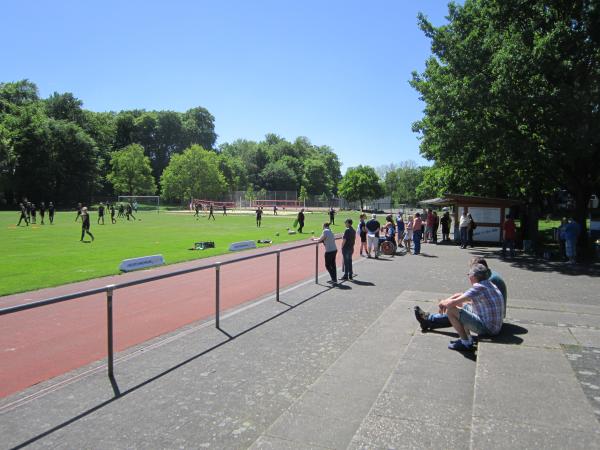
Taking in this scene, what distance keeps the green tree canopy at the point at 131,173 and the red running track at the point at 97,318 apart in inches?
2946

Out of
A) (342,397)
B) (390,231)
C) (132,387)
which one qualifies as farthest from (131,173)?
(342,397)

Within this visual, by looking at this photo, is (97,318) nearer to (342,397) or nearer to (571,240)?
(342,397)

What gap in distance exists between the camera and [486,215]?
24.0 metres

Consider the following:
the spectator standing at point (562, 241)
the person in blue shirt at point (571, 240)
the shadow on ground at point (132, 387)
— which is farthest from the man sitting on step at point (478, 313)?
the spectator standing at point (562, 241)

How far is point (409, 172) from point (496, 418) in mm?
124870

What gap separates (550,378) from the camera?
4781mm

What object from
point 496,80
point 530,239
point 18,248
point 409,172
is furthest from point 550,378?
point 409,172

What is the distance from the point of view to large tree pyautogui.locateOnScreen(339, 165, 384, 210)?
3588 inches

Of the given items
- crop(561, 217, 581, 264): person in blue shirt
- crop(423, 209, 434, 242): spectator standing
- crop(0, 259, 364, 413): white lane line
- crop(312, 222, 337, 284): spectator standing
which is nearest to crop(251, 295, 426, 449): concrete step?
crop(0, 259, 364, 413): white lane line

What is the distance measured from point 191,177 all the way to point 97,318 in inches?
2984

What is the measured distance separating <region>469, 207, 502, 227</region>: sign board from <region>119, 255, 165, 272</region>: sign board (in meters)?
16.7

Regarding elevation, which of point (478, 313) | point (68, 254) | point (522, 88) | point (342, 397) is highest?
point (522, 88)

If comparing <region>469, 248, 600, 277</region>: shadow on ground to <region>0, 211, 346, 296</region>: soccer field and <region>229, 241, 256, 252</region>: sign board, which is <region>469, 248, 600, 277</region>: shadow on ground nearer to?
<region>229, 241, 256, 252</region>: sign board

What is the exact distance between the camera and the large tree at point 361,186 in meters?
91.1
